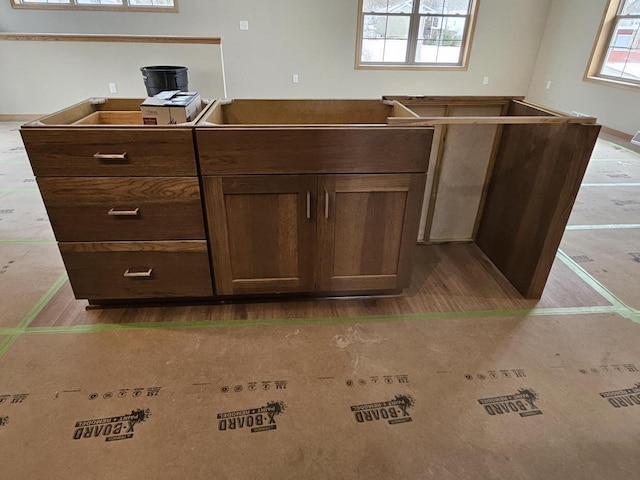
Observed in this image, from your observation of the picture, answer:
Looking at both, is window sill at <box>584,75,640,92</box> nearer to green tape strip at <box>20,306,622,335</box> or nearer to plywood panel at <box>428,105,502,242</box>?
plywood panel at <box>428,105,502,242</box>

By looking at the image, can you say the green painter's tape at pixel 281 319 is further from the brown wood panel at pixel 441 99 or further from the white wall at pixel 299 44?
the white wall at pixel 299 44


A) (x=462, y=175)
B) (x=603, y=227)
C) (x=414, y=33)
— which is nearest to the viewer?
(x=462, y=175)

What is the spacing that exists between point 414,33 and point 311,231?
543 cm

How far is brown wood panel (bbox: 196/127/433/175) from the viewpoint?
1510mm

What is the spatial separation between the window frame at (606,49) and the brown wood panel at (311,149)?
5.14m

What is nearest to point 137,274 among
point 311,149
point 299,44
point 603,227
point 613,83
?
point 311,149

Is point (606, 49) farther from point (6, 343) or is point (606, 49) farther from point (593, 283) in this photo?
point (6, 343)

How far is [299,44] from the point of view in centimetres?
573

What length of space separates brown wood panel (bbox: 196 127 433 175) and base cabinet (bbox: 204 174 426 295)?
4 centimetres

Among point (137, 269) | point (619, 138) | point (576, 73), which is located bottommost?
point (619, 138)

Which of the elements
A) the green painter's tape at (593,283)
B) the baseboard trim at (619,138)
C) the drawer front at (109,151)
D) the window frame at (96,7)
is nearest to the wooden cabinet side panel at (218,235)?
the drawer front at (109,151)

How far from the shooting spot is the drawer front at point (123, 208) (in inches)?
61.1

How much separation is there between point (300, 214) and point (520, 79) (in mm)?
6460

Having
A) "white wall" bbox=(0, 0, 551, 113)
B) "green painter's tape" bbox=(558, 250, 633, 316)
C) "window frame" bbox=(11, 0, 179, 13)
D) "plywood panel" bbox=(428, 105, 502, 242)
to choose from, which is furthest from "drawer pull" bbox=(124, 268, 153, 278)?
"window frame" bbox=(11, 0, 179, 13)
